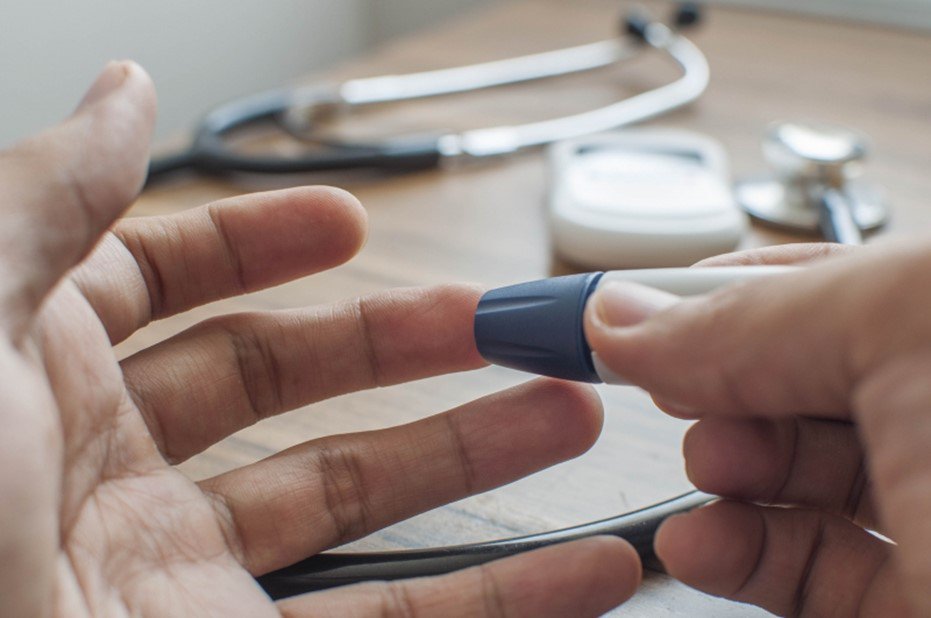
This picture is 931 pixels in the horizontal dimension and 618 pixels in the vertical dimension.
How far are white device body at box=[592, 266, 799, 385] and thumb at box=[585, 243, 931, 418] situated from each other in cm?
1

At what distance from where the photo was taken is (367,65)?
1.18m

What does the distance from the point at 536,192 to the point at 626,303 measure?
0.47 m

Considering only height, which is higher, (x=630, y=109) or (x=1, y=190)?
(x=1, y=190)

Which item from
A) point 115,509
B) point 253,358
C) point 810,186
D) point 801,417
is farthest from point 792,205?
point 115,509

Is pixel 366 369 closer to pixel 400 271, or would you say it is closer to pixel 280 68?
pixel 400 271

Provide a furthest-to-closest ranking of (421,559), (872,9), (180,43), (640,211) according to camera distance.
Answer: (180,43) < (872,9) < (640,211) < (421,559)

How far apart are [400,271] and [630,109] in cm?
35

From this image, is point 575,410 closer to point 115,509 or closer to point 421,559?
point 421,559

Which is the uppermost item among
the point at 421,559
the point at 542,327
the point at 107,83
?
the point at 107,83

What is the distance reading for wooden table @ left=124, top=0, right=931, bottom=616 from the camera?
58cm

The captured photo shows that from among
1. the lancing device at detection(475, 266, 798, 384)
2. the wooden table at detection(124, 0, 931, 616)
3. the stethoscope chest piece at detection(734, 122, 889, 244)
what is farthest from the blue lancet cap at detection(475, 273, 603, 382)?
the stethoscope chest piece at detection(734, 122, 889, 244)

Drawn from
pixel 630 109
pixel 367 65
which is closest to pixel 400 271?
pixel 630 109

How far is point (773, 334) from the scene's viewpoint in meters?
0.41

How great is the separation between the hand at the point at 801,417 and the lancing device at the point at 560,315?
0.6 inches
